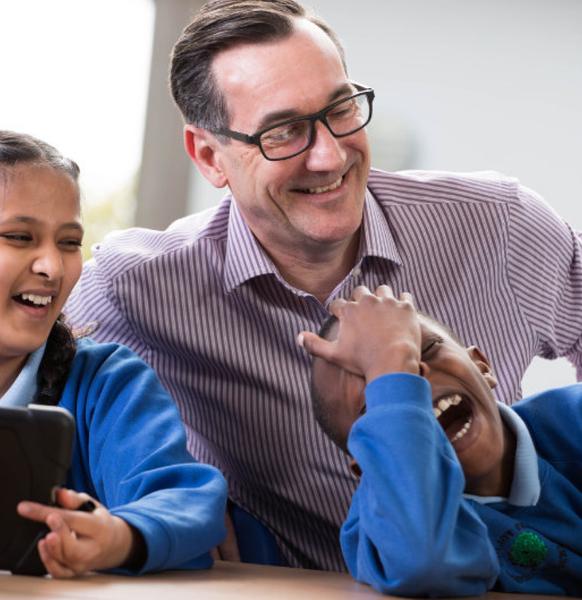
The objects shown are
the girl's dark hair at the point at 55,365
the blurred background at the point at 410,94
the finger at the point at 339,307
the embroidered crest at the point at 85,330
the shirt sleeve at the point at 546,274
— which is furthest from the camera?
the blurred background at the point at 410,94

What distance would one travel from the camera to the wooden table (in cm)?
110

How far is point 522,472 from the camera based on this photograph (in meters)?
1.49

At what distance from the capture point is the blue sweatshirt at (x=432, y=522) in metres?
1.29

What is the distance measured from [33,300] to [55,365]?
117 millimetres

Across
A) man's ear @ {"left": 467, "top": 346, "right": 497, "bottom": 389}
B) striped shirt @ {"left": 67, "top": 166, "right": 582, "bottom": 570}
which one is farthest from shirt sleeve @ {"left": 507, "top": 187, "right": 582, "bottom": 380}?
man's ear @ {"left": 467, "top": 346, "right": 497, "bottom": 389}

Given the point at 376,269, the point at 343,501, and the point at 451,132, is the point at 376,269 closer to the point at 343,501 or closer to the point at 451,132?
the point at 343,501

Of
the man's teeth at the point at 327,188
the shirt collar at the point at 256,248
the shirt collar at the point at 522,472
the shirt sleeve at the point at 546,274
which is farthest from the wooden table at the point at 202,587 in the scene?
the shirt sleeve at the point at 546,274

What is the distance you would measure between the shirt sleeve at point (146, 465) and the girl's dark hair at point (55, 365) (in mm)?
23

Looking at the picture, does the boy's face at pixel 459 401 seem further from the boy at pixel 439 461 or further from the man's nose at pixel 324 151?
the man's nose at pixel 324 151

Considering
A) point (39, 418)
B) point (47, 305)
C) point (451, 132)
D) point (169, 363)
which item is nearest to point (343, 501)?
point (169, 363)

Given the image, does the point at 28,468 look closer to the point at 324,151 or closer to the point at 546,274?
the point at 324,151

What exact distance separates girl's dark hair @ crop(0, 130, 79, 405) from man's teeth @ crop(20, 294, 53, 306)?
0.10 metres

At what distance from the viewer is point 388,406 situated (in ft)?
4.44

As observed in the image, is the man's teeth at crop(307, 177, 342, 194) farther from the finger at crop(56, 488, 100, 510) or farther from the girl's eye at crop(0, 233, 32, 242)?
the finger at crop(56, 488, 100, 510)
